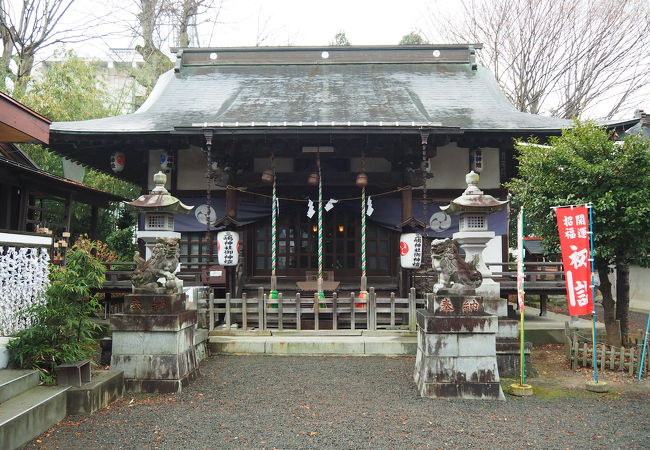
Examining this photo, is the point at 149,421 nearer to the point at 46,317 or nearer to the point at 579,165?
the point at 46,317

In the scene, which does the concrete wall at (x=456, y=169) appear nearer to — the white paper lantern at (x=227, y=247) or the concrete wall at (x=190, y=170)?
the white paper lantern at (x=227, y=247)

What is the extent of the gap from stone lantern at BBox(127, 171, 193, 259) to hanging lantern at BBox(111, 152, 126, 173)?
17.1 feet

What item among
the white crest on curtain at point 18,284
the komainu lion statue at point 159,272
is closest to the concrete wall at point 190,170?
the komainu lion statue at point 159,272

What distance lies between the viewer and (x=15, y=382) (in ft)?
17.3

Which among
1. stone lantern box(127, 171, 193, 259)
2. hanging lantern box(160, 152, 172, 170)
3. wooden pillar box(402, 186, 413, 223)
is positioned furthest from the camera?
hanging lantern box(160, 152, 172, 170)

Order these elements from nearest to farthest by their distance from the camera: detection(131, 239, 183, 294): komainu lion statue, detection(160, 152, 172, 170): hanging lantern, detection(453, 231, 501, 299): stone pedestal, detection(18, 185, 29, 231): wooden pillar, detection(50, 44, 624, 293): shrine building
Answer: 1. detection(131, 239, 183, 294): komainu lion statue
2. detection(453, 231, 501, 299): stone pedestal
3. detection(50, 44, 624, 293): shrine building
4. detection(160, 152, 172, 170): hanging lantern
5. detection(18, 185, 29, 231): wooden pillar

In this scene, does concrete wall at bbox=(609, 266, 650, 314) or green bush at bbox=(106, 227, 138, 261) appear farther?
concrete wall at bbox=(609, 266, 650, 314)

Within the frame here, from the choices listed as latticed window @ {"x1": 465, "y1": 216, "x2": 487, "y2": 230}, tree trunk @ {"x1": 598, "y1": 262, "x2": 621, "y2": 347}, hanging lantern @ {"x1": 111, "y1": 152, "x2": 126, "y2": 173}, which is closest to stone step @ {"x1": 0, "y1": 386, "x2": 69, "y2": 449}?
latticed window @ {"x1": 465, "y1": 216, "x2": 487, "y2": 230}

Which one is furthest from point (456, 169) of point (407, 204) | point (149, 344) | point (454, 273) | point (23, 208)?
point (23, 208)

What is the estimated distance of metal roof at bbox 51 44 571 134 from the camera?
1230 cm

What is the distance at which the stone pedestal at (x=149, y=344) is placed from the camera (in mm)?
6930

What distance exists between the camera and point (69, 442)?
16.2ft

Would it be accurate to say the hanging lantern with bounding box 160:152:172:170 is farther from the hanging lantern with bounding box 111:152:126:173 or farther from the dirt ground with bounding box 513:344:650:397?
the dirt ground with bounding box 513:344:650:397

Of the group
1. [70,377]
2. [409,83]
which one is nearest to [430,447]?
[70,377]
